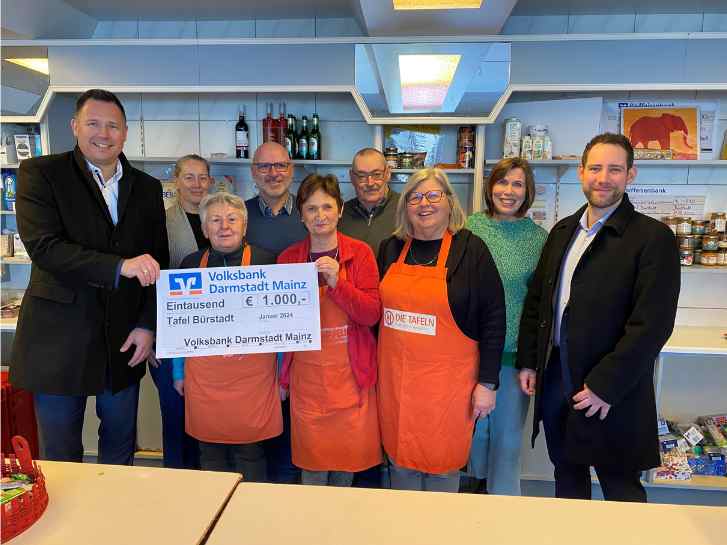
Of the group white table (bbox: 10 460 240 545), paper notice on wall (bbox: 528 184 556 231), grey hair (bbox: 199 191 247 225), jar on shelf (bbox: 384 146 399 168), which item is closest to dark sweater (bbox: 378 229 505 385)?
grey hair (bbox: 199 191 247 225)

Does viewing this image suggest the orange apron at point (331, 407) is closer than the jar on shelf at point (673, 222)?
Yes

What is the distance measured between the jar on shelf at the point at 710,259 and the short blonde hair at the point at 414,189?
1859 mm

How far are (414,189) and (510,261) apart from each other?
1.89ft

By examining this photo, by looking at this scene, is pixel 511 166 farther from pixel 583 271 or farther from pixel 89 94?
pixel 89 94

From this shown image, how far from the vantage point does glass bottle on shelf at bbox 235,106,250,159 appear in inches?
130

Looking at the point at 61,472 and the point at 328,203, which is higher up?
the point at 328,203

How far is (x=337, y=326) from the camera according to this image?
197 cm

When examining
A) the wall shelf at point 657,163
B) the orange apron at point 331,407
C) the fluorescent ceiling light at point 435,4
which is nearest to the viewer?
the orange apron at point 331,407

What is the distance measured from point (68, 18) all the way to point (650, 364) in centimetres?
378

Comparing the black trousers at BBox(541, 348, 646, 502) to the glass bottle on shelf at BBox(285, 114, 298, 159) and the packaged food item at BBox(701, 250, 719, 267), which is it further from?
the glass bottle on shelf at BBox(285, 114, 298, 159)

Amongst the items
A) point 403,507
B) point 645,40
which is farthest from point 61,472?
point 645,40

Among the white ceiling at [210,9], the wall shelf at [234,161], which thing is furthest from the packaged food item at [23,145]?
the white ceiling at [210,9]

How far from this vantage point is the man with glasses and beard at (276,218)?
2.46 meters

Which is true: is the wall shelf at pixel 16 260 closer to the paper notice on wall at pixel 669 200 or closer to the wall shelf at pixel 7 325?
the wall shelf at pixel 7 325
